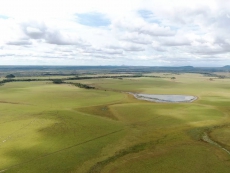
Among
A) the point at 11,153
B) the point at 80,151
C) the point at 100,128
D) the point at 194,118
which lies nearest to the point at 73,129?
the point at 100,128

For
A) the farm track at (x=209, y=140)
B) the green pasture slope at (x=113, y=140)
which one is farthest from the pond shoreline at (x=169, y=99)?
the farm track at (x=209, y=140)

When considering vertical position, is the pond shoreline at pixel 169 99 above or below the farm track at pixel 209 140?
above

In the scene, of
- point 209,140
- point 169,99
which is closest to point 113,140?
point 209,140

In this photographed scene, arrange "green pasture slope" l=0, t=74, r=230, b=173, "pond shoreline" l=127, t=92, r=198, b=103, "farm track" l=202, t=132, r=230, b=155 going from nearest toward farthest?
"green pasture slope" l=0, t=74, r=230, b=173 < "farm track" l=202, t=132, r=230, b=155 < "pond shoreline" l=127, t=92, r=198, b=103

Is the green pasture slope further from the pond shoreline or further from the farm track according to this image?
the pond shoreline

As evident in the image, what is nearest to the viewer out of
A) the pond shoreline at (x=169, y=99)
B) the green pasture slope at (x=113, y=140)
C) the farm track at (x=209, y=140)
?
the green pasture slope at (x=113, y=140)

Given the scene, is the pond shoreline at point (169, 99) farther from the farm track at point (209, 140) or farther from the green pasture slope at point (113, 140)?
the farm track at point (209, 140)

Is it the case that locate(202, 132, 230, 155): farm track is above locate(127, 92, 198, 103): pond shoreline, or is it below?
below

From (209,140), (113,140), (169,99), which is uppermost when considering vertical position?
(169,99)

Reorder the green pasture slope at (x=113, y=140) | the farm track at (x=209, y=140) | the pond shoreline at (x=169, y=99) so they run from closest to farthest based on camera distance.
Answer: the green pasture slope at (x=113, y=140) < the farm track at (x=209, y=140) < the pond shoreline at (x=169, y=99)

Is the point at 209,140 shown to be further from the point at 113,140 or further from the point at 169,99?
the point at 169,99

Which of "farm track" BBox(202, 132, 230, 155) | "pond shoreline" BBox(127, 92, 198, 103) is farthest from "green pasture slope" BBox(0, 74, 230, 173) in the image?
"pond shoreline" BBox(127, 92, 198, 103)

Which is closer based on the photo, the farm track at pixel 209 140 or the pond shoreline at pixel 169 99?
the farm track at pixel 209 140
